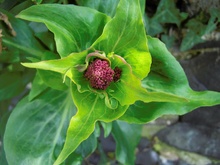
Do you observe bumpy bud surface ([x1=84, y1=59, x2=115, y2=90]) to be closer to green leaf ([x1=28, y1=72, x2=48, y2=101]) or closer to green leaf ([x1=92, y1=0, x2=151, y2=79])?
green leaf ([x1=92, y1=0, x2=151, y2=79])

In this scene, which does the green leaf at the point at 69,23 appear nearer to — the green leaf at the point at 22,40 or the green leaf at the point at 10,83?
the green leaf at the point at 22,40

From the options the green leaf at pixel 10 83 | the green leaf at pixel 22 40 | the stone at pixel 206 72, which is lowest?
the green leaf at pixel 10 83

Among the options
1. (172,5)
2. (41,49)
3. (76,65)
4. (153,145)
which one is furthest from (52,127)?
(153,145)

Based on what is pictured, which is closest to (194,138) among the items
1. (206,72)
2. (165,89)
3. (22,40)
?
(206,72)

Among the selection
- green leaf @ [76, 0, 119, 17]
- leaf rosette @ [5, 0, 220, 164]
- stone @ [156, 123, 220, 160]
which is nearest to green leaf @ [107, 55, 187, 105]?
leaf rosette @ [5, 0, 220, 164]

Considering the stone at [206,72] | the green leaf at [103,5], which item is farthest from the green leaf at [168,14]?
the green leaf at [103,5]

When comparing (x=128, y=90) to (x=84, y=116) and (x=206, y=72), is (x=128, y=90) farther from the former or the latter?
(x=206, y=72)

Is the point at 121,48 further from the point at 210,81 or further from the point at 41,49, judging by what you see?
the point at 210,81
